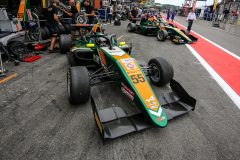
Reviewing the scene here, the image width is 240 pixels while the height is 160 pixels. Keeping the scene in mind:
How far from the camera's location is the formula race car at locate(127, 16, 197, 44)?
836 cm

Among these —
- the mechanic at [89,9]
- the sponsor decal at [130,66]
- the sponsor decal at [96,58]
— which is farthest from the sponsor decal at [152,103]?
the mechanic at [89,9]

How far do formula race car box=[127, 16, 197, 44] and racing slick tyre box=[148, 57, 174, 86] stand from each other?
17.5 ft

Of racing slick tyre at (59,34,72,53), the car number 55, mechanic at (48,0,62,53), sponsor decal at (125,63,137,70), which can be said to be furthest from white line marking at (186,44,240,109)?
mechanic at (48,0,62,53)

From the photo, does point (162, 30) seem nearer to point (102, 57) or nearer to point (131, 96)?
point (102, 57)

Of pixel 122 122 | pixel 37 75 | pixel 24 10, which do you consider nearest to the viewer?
pixel 122 122

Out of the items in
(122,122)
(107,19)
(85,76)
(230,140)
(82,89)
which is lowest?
(230,140)

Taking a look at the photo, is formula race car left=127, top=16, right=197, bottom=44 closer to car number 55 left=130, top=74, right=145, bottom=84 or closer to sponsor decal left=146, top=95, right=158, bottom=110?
car number 55 left=130, top=74, right=145, bottom=84

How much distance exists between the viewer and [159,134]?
90.2 inches

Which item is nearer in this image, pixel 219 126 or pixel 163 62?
pixel 219 126

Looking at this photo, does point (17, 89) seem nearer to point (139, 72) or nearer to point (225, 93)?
point (139, 72)

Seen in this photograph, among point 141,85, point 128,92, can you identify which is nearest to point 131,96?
point 128,92

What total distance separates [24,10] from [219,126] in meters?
7.59

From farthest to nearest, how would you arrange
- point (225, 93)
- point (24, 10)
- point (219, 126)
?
point (24, 10) → point (225, 93) → point (219, 126)

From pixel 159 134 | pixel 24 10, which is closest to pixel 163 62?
pixel 159 134
